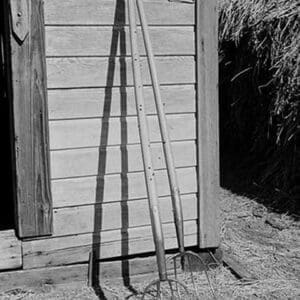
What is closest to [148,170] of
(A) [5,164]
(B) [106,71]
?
(B) [106,71]

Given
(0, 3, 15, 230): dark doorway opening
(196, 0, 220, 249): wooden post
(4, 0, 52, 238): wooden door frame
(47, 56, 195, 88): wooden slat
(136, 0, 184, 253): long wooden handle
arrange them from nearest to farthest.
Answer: (136, 0, 184, 253): long wooden handle < (4, 0, 52, 238): wooden door frame < (47, 56, 195, 88): wooden slat < (196, 0, 220, 249): wooden post < (0, 3, 15, 230): dark doorway opening

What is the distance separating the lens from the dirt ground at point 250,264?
14.0ft

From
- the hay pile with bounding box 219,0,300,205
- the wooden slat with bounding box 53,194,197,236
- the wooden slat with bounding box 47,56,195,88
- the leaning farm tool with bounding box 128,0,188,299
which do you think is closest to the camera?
the leaning farm tool with bounding box 128,0,188,299

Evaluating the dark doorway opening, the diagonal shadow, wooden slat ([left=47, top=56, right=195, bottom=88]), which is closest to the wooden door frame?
wooden slat ([left=47, top=56, right=195, bottom=88])

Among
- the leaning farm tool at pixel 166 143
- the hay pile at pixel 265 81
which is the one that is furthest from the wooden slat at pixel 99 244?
the hay pile at pixel 265 81

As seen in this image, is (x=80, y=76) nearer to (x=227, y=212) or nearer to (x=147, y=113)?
(x=147, y=113)

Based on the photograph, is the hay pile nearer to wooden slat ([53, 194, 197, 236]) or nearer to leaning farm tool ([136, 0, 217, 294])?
wooden slat ([53, 194, 197, 236])

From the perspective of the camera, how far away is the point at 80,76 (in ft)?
13.6

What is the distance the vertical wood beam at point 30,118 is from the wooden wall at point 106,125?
5 centimetres

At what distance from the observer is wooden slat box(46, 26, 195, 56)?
408 cm

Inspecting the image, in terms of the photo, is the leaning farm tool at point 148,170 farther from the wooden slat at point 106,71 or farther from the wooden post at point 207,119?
the wooden post at point 207,119

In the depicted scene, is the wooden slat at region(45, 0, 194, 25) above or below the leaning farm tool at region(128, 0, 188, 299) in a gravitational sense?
above

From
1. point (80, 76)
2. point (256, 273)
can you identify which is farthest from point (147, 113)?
point (256, 273)

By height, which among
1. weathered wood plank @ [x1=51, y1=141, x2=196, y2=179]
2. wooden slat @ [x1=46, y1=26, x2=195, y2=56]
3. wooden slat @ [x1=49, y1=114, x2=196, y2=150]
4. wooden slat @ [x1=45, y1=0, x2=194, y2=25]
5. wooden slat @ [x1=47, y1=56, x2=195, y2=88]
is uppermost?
wooden slat @ [x1=45, y1=0, x2=194, y2=25]
